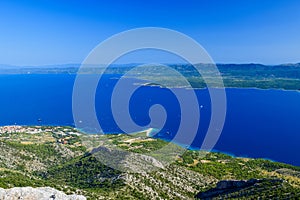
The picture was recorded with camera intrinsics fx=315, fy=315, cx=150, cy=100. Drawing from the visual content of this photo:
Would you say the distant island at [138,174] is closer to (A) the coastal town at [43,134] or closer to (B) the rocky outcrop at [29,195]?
(A) the coastal town at [43,134]

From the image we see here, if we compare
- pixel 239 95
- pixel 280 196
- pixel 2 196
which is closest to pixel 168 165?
pixel 280 196

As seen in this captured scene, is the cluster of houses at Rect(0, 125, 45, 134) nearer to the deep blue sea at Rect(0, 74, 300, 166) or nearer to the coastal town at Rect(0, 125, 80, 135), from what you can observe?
the coastal town at Rect(0, 125, 80, 135)

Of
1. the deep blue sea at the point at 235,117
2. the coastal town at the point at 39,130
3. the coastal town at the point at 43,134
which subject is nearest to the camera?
the coastal town at the point at 43,134

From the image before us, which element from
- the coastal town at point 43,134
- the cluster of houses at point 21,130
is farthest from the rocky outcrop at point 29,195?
the cluster of houses at point 21,130

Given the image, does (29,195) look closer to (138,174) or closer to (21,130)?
(138,174)

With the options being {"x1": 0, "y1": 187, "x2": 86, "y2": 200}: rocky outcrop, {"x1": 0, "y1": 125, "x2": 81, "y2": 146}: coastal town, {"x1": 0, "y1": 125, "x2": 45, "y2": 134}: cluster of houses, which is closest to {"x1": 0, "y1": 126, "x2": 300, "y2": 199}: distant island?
{"x1": 0, "y1": 125, "x2": 81, "y2": 146}: coastal town

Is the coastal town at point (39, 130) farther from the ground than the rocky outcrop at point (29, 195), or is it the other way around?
the rocky outcrop at point (29, 195)

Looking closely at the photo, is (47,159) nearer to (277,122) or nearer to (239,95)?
(277,122)
